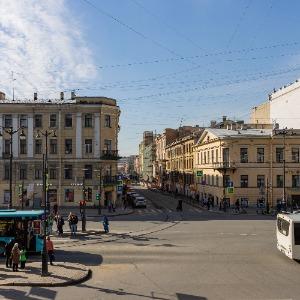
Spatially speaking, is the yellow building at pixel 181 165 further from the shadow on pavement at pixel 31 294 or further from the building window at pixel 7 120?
the shadow on pavement at pixel 31 294

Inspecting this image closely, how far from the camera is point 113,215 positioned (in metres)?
52.8

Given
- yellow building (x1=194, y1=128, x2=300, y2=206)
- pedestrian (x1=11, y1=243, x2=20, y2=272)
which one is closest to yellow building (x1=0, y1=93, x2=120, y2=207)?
yellow building (x1=194, y1=128, x2=300, y2=206)

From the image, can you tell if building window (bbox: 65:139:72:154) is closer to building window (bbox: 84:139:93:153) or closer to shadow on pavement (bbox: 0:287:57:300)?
building window (bbox: 84:139:93:153)

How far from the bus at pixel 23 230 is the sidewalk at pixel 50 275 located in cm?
345

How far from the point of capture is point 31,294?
18.2 meters

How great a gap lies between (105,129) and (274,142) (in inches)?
824

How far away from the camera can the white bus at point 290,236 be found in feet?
78.6

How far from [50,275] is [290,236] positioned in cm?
1143

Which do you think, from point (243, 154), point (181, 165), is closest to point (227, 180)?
point (243, 154)

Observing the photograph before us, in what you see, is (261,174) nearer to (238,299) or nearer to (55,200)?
(55,200)

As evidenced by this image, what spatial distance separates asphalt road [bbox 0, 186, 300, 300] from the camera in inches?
728

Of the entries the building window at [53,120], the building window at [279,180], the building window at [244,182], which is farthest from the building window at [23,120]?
the building window at [279,180]

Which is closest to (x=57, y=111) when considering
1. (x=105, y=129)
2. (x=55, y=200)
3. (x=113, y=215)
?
(x=105, y=129)

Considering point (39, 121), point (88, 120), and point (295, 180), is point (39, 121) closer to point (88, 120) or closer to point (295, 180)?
point (88, 120)
